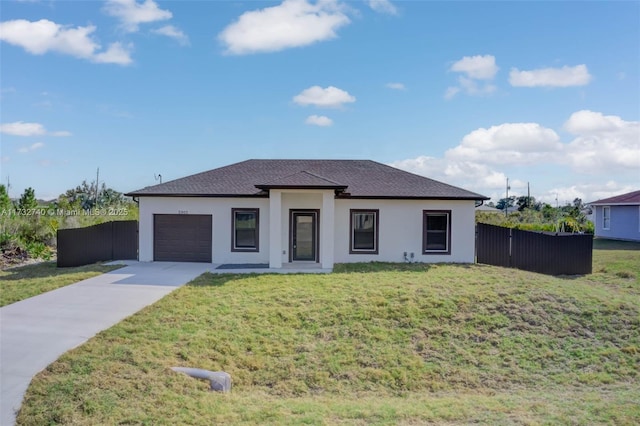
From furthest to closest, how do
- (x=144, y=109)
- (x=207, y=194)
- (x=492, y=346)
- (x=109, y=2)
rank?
(x=144, y=109) < (x=207, y=194) < (x=109, y=2) < (x=492, y=346)

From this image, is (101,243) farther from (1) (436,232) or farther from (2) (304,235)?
(1) (436,232)

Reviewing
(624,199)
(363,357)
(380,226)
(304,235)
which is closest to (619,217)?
(624,199)

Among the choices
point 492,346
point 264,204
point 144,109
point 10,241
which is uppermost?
point 144,109

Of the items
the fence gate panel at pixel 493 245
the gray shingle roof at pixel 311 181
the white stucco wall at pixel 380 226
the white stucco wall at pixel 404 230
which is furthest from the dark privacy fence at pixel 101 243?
the fence gate panel at pixel 493 245

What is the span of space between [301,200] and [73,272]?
8.13 meters

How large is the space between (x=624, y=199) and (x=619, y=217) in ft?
4.29

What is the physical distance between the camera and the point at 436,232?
16266 millimetres

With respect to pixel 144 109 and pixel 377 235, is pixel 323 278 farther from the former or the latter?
pixel 144 109

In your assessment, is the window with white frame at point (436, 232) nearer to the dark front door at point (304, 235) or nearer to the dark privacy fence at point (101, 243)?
the dark front door at point (304, 235)

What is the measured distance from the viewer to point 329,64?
53.7ft

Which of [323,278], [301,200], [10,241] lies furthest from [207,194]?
[10,241]

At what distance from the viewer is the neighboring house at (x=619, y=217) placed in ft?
91.7

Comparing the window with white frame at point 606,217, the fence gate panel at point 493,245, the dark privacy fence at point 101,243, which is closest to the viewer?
the dark privacy fence at point 101,243

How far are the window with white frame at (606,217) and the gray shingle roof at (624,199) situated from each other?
1.99ft
